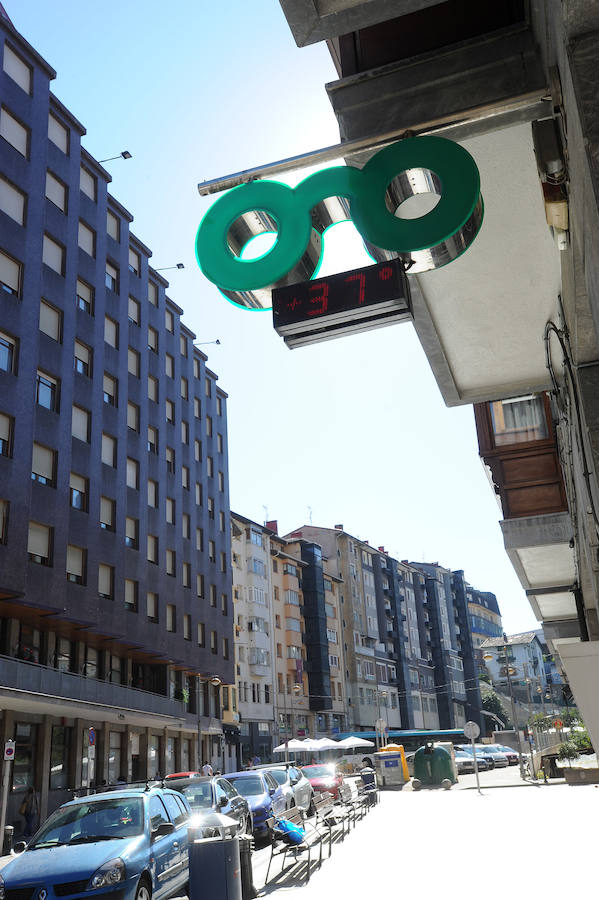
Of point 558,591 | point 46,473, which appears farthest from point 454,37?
point 46,473

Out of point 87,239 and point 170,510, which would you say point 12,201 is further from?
point 170,510

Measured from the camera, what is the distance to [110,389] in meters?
37.4

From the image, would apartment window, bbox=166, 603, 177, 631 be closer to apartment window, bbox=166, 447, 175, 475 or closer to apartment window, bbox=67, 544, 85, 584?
apartment window, bbox=166, 447, 175, 475

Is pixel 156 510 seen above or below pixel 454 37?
above

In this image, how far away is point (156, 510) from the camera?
40844 millimetres

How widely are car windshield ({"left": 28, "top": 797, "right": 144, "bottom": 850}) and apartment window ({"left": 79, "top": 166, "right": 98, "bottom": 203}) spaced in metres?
31.5

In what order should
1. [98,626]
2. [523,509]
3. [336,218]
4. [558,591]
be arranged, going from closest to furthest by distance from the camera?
[336,218], [523,509], [558,591], [98,626]

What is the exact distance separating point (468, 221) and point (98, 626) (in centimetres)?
3158

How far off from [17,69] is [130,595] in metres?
22.7

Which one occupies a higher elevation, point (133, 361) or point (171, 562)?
point (133, 361)

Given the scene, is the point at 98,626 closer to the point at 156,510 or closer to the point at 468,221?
the point at 156,510

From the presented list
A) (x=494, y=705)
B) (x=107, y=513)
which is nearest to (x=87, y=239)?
(x=107, y=513)

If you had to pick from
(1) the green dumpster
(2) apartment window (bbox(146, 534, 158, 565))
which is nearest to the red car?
(1) the green dumpster

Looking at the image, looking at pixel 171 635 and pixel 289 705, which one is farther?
pixel 289 705
